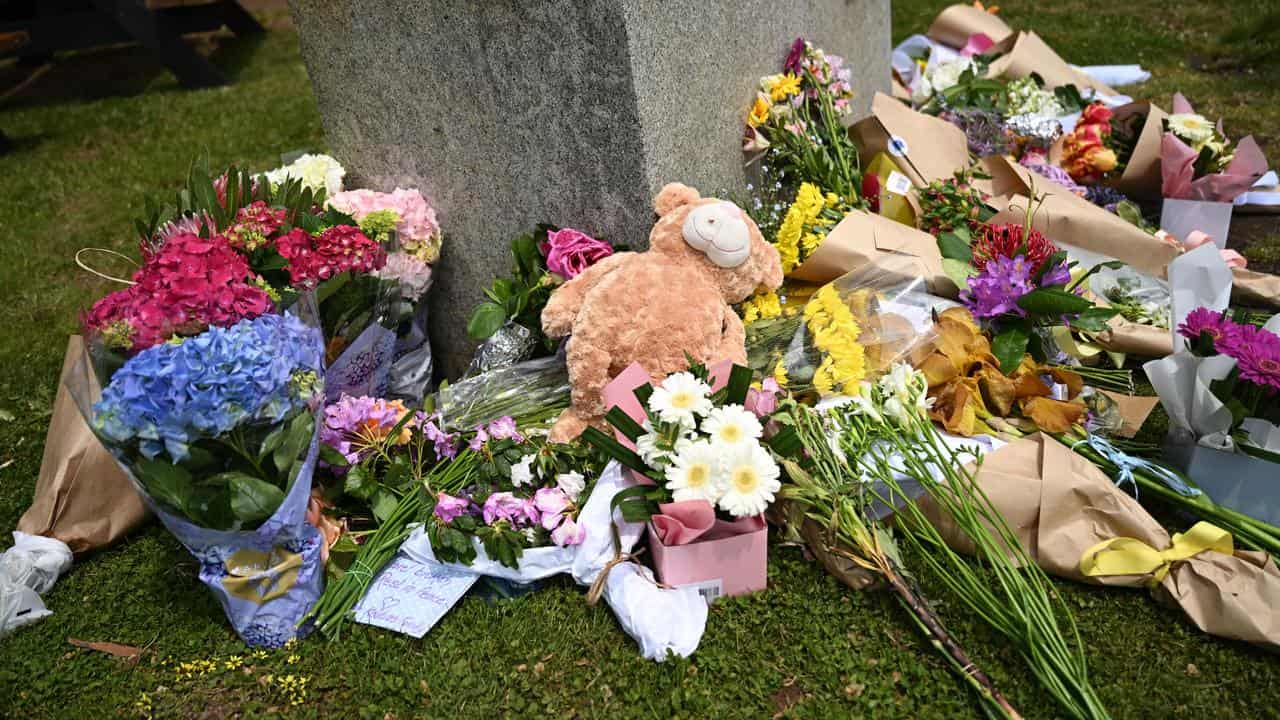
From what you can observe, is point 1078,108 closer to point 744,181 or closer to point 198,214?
point 744,181

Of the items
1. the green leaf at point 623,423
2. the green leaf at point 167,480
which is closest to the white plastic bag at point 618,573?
the green leaf at point 623,423

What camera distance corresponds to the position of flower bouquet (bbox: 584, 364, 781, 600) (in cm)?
198

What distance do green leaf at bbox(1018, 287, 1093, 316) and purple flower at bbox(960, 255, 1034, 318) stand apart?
3cm

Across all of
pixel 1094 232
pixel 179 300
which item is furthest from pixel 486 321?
pixel 1094 232

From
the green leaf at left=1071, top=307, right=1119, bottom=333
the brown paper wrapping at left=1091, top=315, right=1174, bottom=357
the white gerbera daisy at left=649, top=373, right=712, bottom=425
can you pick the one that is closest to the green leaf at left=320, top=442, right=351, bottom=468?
the white gerbera daisy at left=649, top=373, right=712, bottom=425

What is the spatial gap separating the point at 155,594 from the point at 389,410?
806mm

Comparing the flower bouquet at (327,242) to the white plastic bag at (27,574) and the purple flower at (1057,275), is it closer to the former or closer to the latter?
the white plastic bag at (27,574)

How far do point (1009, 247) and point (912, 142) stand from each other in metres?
0.92

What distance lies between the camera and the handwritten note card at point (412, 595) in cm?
218

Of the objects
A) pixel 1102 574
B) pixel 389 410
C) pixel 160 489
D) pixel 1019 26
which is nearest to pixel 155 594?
pixel 160 489

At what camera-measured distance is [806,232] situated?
9.44 ft

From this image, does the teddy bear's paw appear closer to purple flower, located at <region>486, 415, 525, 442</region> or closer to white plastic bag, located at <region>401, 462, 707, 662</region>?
purple flower, located at <region>486, 415, 525, 442</region>

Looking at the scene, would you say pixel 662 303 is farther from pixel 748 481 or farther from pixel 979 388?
pixel 979 388

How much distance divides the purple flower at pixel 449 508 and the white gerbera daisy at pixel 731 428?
0.71 meters
